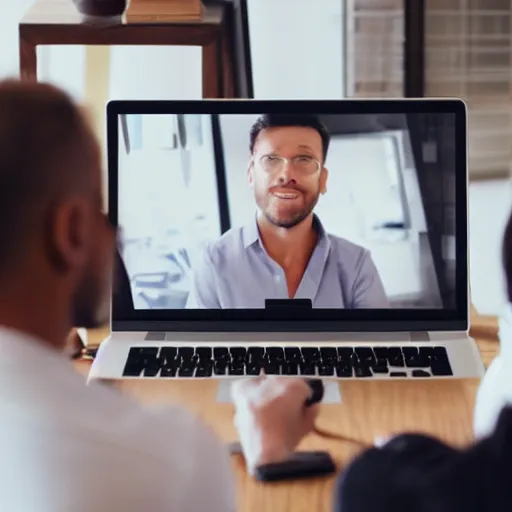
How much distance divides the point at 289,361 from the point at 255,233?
7.9 inches

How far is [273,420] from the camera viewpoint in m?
1.01

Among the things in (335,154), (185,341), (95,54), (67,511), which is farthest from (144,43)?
(67,511)

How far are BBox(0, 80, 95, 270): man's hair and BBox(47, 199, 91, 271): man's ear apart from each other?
0.01m

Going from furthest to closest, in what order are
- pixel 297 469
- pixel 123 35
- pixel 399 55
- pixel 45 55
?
pixel 399 55 < pixel 45 55 < pixel 123 35 < pixel 297 469

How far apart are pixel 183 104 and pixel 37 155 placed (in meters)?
0.62

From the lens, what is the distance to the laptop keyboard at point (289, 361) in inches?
48.0

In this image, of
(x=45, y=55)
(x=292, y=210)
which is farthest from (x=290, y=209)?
(x=45, y=55)

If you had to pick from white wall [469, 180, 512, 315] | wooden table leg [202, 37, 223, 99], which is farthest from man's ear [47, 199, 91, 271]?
white wall [469, 180, 512, 315]

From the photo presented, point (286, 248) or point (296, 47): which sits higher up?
point (296, 47)

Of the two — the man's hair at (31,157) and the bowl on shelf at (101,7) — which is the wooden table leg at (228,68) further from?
the man's hair at (31,157)

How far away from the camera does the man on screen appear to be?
132 centimetres

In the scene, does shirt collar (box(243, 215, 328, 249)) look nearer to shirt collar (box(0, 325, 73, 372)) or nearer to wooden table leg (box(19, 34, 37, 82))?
wooden table leg (box(19, 34, 37, 82))

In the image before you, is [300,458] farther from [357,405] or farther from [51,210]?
[51,210]

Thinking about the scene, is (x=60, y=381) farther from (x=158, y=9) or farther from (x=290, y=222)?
A: (x=158, y=9)
